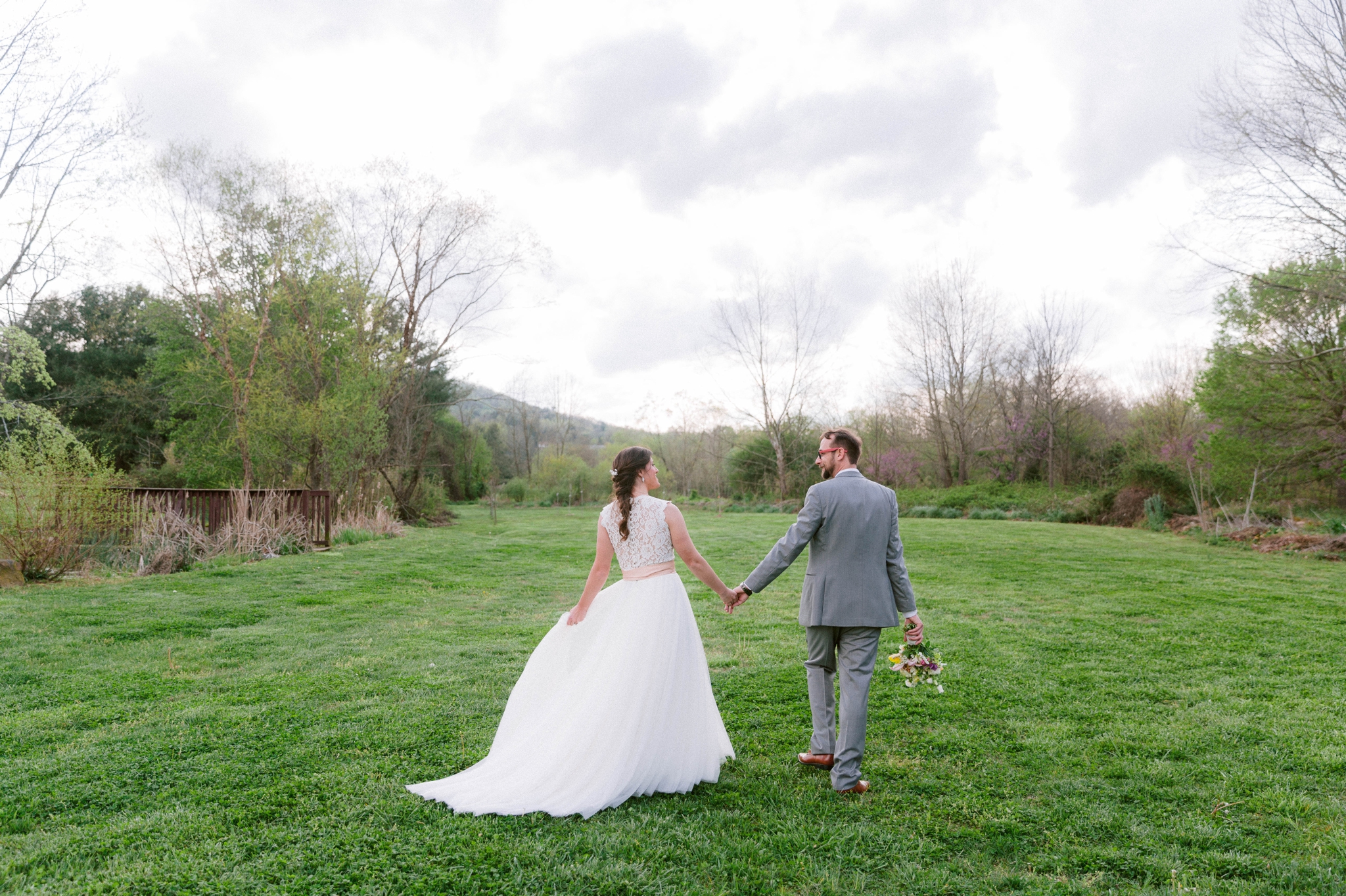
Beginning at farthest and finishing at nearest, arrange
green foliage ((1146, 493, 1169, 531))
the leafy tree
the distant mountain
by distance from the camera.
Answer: the distant mountain → the leafy tree → green foliage ((1146, 493, 1169, 531))

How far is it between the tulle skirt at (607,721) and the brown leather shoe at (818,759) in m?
0.42

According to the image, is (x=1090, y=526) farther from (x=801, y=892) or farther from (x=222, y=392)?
(x=222, y=392)

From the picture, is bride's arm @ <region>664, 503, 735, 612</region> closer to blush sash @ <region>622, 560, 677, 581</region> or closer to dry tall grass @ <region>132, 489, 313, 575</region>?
blush sash @ <region>622, 560, 677, 581</region>

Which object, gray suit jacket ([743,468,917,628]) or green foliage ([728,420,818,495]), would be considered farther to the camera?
green foliage ([728,420,818,495])

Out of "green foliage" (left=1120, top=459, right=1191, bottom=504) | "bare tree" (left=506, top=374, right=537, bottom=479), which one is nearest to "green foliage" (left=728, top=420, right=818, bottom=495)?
"green foliage" (left=1120, top=459, right=1191, bottom=504)

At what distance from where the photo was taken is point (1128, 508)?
18.9m

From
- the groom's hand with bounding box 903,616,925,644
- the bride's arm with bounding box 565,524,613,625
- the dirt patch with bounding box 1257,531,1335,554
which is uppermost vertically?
the bride's arm with bounding box 565,524,613,625

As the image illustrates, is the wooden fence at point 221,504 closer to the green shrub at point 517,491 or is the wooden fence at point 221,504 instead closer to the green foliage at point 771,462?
the green foliage at point 771,462

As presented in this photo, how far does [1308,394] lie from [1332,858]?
52.3 ft

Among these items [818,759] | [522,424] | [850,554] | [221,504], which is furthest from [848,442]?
[522,424]

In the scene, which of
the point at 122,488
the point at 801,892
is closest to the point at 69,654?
the point at 122,488

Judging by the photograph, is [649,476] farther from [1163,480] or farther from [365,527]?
[1163,480]

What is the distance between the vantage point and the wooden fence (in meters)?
11.2

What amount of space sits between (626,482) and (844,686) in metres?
1.53
